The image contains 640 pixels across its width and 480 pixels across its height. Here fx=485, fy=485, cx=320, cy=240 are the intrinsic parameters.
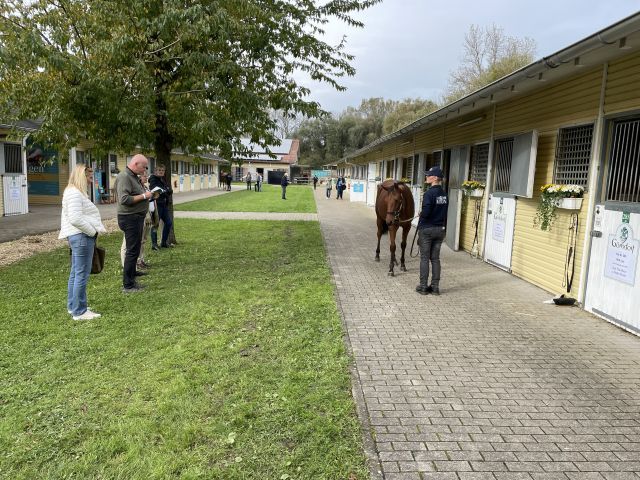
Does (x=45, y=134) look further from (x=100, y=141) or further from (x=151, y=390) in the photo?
(x=151, y=390)

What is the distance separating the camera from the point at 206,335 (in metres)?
5.09

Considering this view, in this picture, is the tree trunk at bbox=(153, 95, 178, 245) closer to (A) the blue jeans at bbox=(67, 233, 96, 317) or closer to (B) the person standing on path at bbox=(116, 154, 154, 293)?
(B) the person standing on path at bbox=(116, 154, 154, 293)

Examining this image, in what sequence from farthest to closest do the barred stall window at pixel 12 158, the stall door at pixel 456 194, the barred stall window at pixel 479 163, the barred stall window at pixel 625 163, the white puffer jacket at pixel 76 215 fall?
the barred stall window at pixel 12 158 < the stall door at pixel 456 194 < the barred stall window at pixel 479 163 < the barred stall window at pixel 625 163 < the white puffer jacket at pixel 76 215

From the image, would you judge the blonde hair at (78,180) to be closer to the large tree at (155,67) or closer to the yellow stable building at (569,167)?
the large tree at (155,67)

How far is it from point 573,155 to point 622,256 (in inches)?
81.0

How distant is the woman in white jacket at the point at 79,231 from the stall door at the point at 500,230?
681 centimetres

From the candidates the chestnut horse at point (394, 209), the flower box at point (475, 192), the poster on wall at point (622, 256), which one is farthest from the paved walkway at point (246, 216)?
the poster on wall at point (622, 256)

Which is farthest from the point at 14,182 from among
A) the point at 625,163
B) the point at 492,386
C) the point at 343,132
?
the point at 343,132

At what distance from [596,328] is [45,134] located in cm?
878

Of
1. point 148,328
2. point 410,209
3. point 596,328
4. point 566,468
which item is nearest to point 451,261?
point 410,209

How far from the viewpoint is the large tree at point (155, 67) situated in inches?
283

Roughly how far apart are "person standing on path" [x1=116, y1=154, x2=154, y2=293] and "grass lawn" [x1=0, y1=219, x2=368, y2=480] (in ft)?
1.35

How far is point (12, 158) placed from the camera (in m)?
16.3

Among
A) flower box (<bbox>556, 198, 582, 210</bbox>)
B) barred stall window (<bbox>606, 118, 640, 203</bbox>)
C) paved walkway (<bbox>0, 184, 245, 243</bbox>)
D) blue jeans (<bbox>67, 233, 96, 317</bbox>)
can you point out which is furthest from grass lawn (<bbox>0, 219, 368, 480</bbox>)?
paved walkway (<bbox>0, 184, 245, 243</bbox>)
